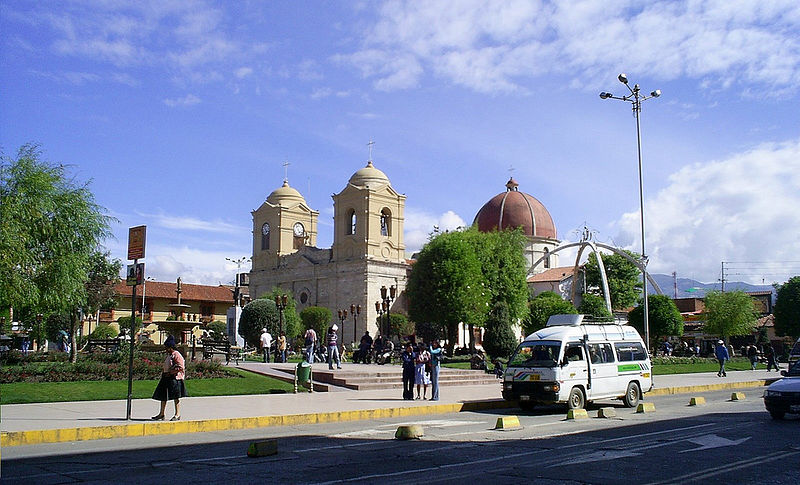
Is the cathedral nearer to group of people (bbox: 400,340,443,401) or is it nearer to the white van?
group of people (bbox: 400,340,443,401)

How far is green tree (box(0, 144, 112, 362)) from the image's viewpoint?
2252 centimetres

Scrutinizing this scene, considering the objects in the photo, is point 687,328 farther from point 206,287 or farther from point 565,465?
point 565,465

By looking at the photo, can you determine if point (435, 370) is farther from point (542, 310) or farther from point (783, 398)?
point (542, 310)

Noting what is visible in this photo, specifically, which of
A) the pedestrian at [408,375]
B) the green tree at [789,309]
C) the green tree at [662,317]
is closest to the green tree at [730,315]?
the green tree at [789,309]

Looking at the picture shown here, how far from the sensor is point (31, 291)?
75.9 feet

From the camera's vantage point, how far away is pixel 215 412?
52.6 feet

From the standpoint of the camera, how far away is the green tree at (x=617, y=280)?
7569 centimetres

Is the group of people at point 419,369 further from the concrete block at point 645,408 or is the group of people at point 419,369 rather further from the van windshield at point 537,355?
the concrete block at point 645,408

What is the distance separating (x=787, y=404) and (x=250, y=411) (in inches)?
449

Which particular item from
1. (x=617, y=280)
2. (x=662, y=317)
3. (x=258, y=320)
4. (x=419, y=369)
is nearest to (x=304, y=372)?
(x=419, y=369)

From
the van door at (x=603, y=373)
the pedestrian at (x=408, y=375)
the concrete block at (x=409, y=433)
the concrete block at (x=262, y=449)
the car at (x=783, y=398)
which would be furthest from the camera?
the pedestrian at (x=408, y=375)

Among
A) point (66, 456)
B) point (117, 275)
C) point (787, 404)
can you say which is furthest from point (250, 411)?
point (117, 275)

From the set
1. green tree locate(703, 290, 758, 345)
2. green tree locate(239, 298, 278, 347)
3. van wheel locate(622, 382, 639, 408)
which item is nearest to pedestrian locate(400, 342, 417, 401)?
van wheel locate(622, 382, 639, 408)

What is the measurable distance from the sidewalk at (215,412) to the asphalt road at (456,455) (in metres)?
0.56
